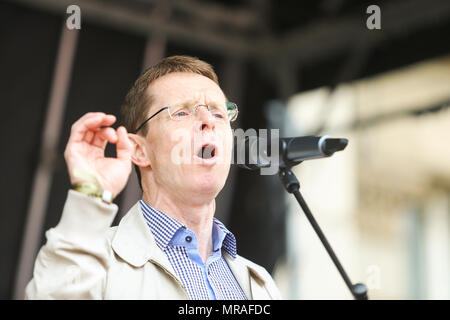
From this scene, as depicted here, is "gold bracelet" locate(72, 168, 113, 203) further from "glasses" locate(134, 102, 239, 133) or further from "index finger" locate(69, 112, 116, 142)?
"glasses" locate(134, 102, 239, 133)

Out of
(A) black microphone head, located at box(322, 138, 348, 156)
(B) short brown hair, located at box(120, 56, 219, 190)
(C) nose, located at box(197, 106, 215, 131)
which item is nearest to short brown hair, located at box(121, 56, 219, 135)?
(B) short brown hair, located at box(120, 56, 219, 190)

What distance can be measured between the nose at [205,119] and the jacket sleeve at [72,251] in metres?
0.34

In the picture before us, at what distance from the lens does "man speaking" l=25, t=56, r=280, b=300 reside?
99 centimetres

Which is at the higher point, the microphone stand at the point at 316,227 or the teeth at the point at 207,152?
the teeth at the point at 207,152

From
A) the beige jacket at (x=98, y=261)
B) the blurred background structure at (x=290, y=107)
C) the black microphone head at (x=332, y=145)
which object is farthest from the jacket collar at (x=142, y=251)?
the blurred background structure at (x=290, y=107)

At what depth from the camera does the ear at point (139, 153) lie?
→ 1.31m

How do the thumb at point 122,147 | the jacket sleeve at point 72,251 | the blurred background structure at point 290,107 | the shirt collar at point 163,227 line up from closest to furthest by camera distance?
the jacket sleeve at point 72,251 → the thumb at point 122,147 → the shirt collar at point 163,227 → the blurred background structure at point 290,107

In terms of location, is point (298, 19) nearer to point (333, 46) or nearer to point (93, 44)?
point (333, 46)

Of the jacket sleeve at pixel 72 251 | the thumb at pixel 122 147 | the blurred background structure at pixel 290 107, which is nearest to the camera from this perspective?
the jacket sleeve at pixel 72 251

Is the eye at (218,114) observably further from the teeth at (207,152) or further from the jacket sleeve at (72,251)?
the jacket sleeve at (72,251)

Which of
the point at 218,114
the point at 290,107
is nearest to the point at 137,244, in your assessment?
the point at 218,114

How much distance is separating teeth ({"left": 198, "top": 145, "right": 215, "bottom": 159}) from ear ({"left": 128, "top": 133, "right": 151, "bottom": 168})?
13 centimetres
